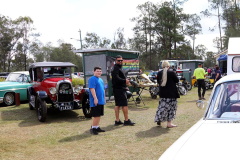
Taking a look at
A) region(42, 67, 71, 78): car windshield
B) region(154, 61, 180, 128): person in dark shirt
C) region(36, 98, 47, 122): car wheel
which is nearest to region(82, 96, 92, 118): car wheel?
region(36, 98, 47, 122): car wheel

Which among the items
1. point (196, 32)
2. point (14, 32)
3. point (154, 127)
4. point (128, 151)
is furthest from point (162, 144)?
point (196, 32)

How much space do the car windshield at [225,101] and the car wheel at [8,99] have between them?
36.9 feet

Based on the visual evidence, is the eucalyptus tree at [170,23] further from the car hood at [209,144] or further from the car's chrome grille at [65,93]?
the car hood at [209,144]

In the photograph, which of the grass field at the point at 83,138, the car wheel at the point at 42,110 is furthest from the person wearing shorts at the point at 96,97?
the car wheel at the point at 42,110

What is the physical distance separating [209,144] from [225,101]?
49.9 inches

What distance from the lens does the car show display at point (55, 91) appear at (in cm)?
819

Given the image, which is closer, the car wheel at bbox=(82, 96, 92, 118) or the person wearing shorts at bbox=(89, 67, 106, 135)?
the person wearing shorts at bbox=(89, 67, 106, 135)

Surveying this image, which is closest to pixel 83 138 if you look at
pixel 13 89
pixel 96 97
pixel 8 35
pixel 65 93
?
pixel 96 97

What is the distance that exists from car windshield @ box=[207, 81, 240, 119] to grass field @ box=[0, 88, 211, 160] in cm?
176

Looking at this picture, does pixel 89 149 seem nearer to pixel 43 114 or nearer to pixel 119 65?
pixel 119 65

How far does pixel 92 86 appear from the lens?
6172 mm

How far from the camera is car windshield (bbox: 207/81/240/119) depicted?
328 centimetres

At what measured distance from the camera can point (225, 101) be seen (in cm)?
346

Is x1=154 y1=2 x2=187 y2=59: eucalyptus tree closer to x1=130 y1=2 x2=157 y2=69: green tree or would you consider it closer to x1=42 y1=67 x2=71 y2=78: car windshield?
x1=130 y1=2 x2=157 y2=69: green tree
